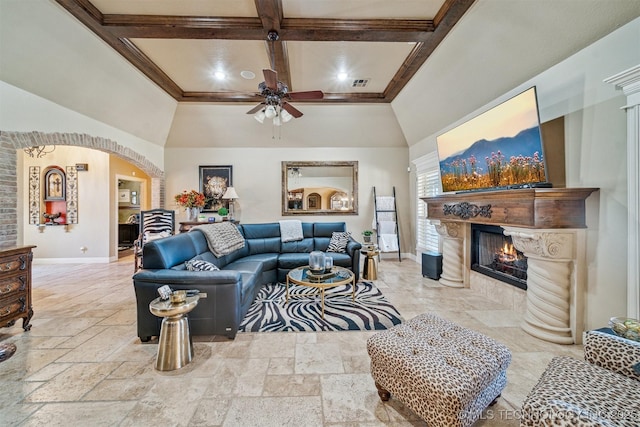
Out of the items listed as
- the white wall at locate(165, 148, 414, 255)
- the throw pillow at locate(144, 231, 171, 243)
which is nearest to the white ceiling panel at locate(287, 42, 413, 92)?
the white wall at locate(165, 148, 414, 255)

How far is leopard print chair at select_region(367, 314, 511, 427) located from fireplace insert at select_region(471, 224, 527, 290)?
2.02m

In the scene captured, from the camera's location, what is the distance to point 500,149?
9.20 ft

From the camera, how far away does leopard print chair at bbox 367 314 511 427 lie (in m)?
1.26

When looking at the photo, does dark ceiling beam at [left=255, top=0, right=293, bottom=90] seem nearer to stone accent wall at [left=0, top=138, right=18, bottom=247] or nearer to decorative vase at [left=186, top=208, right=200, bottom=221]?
stone accent wall at [left=0, top=138, right=18, bottom=247]

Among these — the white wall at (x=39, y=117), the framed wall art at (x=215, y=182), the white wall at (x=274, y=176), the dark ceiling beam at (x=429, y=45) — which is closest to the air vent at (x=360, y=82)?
the dark ceiling beam at (x=429, y=45)

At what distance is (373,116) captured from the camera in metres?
5.33

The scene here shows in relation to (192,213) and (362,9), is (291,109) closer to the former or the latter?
(362,9)

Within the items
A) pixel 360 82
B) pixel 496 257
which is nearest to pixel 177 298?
pixel 496 257

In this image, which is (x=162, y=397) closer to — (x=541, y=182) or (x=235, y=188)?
(x=541, y=182)

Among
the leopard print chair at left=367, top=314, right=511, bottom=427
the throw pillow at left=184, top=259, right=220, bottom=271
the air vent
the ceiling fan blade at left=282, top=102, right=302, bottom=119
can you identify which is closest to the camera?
the leopard print chair at left=367, top=314, right=511, bottom=427

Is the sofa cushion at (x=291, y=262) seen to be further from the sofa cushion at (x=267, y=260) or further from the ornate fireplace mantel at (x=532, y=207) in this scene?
the ornate fireplace mantel at (x=532, y=207)

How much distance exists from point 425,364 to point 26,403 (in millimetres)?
2695

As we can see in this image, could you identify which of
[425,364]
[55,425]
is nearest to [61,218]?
[55,425]

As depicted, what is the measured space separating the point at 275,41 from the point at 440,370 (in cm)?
371
